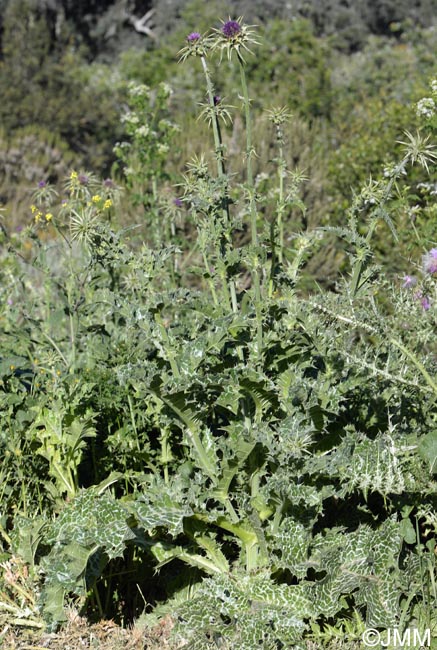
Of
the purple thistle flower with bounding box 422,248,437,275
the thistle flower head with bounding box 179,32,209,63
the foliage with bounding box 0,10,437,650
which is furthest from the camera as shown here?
the purple thistle flower with bounding box 422,248,437,275

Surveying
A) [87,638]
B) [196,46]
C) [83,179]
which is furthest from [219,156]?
[87,638]

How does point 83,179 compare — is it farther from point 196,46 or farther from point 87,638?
point 87,638

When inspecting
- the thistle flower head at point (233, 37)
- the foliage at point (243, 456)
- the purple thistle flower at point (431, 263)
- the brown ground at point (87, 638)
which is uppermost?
the thistle flower head at point (233, 37)

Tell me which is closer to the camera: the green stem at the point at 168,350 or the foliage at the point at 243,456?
the foliage at the point at 243,456

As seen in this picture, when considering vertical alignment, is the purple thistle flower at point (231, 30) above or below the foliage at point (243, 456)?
above

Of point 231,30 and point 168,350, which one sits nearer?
point 231,30

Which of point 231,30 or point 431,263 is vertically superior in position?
point 231,30

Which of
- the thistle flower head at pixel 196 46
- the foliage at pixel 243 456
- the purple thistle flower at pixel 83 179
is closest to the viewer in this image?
the foliage at pixel 243 456

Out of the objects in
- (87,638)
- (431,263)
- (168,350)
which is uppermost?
(431,263)

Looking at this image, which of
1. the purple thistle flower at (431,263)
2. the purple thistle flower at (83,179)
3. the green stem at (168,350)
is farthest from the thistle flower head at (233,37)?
the purple thistle flower at (83,179)

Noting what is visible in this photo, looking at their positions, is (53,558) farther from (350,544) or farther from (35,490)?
(350,544)

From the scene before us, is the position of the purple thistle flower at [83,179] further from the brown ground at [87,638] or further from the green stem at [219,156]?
the brown ground at [87,638]

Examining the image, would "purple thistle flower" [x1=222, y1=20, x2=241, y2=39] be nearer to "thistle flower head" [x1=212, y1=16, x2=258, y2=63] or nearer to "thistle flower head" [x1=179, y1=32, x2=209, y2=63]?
"thistle flower head" [x1=212, y1=16, x2=258, y2=63]

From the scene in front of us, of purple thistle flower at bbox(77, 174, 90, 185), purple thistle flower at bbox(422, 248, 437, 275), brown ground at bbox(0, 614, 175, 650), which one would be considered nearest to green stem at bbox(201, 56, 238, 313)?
purple thistle flower at bbox(422, 248, 437, 275)
